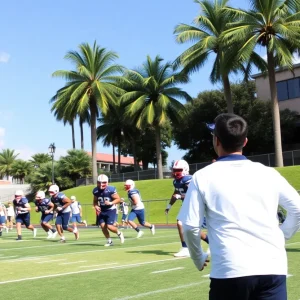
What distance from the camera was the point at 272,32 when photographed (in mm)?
29734

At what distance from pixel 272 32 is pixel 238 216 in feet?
93.0

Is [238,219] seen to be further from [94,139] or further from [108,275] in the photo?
[94,139]

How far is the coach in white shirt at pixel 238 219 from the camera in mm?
2889

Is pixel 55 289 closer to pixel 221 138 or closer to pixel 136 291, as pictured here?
pixel 136 291

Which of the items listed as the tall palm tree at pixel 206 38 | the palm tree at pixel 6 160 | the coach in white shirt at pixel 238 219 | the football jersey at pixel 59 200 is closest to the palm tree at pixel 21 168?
the palm tree at pixel 6 160

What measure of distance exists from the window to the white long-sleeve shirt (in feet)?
155

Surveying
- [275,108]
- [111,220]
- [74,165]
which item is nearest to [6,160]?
[74,165]

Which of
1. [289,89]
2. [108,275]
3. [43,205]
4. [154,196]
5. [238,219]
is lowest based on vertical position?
[108,275]

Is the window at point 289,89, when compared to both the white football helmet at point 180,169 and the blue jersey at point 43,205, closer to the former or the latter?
the blue jersey at point 43,205

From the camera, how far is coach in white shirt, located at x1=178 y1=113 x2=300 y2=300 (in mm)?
2889

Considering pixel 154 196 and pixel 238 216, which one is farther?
pixel 154 196

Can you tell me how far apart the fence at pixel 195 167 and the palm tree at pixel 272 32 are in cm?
782

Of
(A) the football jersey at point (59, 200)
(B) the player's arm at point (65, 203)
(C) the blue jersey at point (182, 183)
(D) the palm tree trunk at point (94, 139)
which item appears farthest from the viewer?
(D) the palm tree trunk at point (94, 139)

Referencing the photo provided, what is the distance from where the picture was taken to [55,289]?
7.46m
